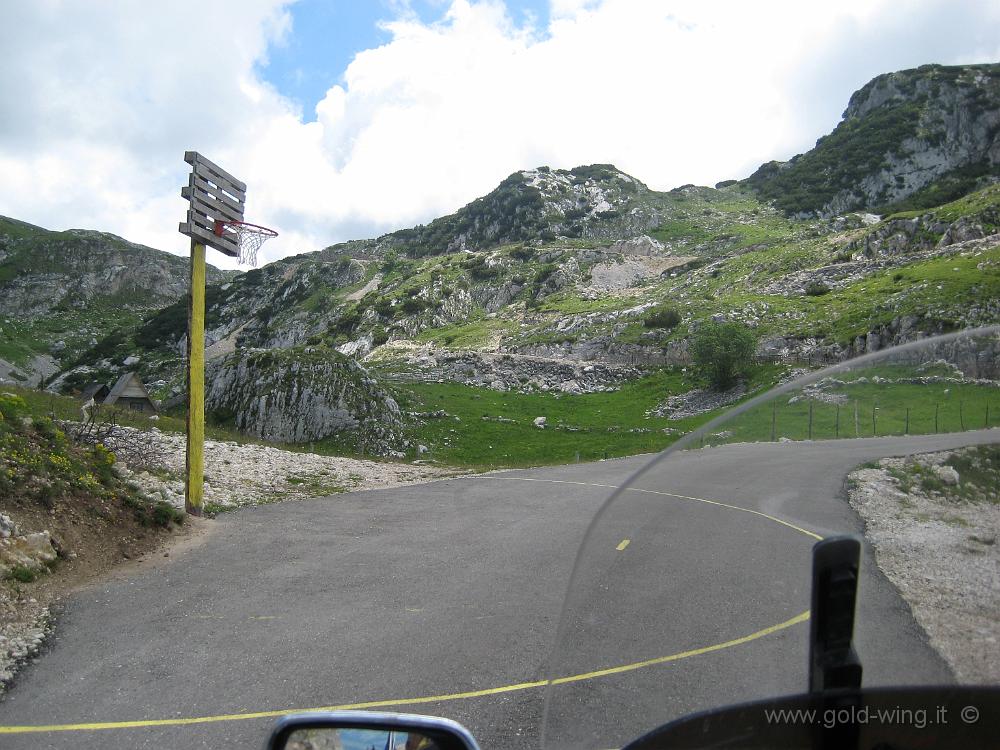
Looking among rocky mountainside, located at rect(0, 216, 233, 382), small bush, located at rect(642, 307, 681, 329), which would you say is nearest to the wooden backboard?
small bush, located at rect(642, 307, 681, 329)

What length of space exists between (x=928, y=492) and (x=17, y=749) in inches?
242

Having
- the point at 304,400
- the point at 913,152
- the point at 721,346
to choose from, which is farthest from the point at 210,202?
the point at 913,152

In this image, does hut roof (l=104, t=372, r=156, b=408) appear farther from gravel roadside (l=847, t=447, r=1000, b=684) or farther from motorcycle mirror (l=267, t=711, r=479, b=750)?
gravel roadside (l=847, t=447, r=1000, b=684)

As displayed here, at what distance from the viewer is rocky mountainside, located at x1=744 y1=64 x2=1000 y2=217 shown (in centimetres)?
10206

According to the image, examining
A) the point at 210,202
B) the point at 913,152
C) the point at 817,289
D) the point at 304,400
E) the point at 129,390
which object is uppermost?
the point at 913,152

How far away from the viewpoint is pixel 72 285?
146250mm

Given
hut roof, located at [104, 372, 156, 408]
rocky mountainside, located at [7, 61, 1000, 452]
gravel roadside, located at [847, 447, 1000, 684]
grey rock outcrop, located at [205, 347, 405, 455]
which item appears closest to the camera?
gravel roadside, located at [847, 447, 1000, 684]

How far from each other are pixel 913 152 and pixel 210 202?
13049 cm

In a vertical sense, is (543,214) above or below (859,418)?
above

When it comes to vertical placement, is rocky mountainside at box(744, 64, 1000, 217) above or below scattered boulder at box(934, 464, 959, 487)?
above

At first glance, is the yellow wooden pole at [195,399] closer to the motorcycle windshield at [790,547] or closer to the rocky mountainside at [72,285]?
the motorcycle windshield at [790,547]

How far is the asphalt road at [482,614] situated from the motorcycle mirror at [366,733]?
417 millimetres

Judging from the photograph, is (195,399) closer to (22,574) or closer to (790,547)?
(22,574)

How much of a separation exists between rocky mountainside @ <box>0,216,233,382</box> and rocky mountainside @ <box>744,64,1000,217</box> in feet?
465
